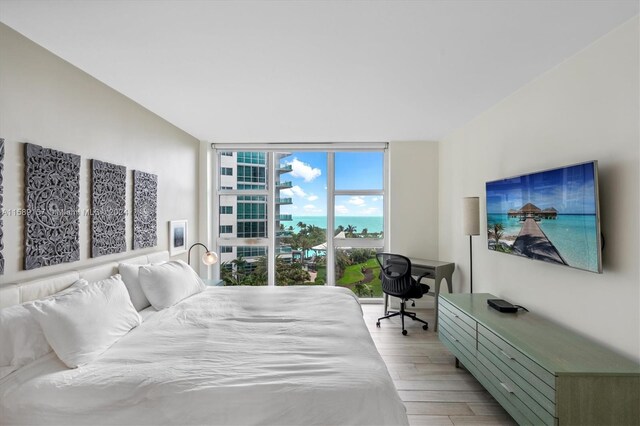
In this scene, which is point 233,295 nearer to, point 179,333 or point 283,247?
point 179,333

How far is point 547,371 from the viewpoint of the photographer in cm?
162

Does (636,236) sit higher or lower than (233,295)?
higher

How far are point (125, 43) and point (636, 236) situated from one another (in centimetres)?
329

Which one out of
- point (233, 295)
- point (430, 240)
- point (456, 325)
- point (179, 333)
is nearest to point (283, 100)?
point (233, 295)

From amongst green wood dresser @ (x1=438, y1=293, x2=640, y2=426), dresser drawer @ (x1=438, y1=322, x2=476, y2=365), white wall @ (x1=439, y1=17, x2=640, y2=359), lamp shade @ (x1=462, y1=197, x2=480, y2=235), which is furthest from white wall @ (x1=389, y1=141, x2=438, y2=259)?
green wood dresser @ (x1=438, y1=293, x2=640, y2=426)

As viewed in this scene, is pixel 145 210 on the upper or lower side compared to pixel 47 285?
upper

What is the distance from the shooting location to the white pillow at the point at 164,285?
250 cm

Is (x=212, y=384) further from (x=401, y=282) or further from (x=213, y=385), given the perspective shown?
(x=401, y=282)

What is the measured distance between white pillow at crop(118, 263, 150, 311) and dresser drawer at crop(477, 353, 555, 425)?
2.80 m

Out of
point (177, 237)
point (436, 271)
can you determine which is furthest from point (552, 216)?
point (177, 237)

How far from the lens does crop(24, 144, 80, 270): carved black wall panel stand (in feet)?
6.21

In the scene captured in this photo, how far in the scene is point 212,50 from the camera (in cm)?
203

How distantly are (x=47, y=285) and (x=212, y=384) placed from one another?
1366 millimetres

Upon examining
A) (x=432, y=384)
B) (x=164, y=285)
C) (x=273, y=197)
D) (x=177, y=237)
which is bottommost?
(x=432, y=384)
